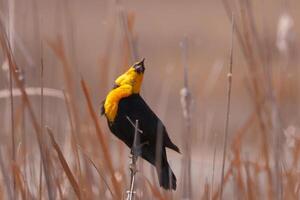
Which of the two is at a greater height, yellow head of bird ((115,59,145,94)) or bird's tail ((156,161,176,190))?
yellow head of bird ((115,59,145,94))

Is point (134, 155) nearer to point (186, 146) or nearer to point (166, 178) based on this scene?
point (166, 178)

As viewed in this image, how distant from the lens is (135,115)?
2111 mm

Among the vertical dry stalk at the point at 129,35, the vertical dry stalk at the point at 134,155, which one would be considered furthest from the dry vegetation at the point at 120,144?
the vertical dry stalk at the point at 134,155

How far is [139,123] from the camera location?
6.89 ft

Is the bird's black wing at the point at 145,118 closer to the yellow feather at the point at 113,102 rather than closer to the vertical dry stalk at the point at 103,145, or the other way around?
the yellow feather at the point at 113,102

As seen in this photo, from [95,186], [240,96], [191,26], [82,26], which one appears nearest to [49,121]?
[95,186]

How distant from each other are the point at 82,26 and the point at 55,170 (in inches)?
393

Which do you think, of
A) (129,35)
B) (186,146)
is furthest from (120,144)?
(186,146)

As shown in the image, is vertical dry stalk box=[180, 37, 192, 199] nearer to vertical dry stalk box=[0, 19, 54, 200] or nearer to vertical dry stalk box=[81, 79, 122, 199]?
vertical dry stalk box=[81, 79, 122, 199]

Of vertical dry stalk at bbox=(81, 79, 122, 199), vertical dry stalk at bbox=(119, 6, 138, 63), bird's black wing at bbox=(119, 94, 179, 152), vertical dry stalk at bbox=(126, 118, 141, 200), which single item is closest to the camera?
vertical dry stalk at bbox=(126, 118, 141, 200)

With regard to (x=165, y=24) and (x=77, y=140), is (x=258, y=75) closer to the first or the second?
(x=77, y=140)

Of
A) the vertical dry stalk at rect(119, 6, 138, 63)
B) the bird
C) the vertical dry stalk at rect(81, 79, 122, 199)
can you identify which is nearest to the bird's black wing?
the bird

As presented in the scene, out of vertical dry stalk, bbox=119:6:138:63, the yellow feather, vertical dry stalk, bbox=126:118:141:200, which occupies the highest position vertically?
vertical dry stalk, bbox=119:6:138:63

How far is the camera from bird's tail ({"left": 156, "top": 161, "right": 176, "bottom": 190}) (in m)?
2.06
